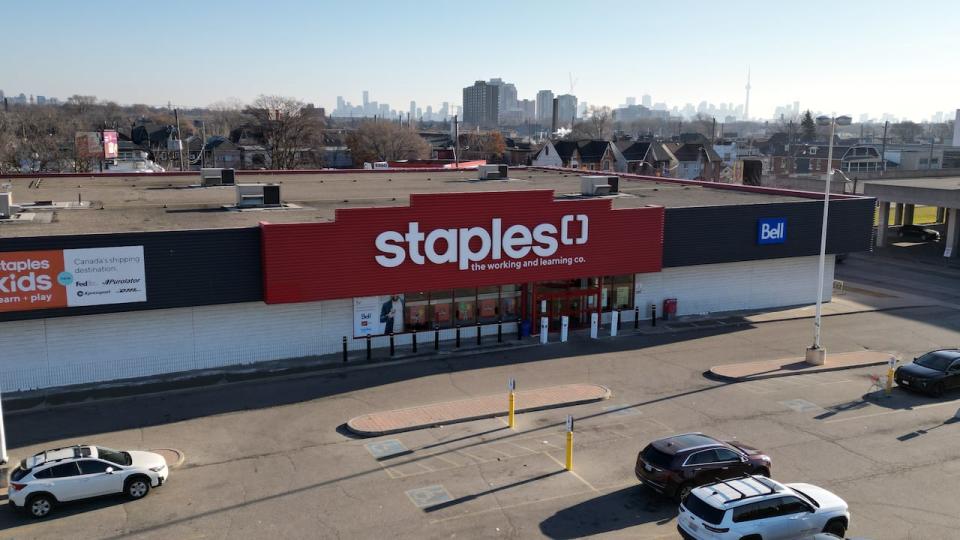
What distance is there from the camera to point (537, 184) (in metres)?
44.0

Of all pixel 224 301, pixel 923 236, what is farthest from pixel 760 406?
pixel 923 236

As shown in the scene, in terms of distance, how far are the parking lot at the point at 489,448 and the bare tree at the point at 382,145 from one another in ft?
254

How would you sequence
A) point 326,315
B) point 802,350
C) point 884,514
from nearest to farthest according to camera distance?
1. point 884,514
2. point 326,315
3. point 802,350

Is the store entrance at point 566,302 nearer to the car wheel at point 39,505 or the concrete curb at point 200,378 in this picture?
the concrete curb at point 200,378

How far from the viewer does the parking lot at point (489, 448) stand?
15.5 meters

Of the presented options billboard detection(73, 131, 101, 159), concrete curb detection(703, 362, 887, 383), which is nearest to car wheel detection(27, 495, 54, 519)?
concrete curb detection(703, 362, 887, 383)

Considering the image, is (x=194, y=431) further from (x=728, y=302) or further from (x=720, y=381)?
(x=728, y=302)

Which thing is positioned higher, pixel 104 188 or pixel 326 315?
pixel 104 188

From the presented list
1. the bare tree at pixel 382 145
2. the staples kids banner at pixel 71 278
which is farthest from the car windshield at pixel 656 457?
the bare tree at pixel 382 145

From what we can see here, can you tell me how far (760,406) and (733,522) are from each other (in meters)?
9.80

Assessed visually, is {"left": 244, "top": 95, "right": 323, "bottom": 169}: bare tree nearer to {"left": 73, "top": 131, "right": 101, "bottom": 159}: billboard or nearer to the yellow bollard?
{"left": 73, "top": 131, "right": 101, "bottom": 159}: billboard

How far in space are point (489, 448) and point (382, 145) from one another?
286ft

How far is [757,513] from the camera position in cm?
1403

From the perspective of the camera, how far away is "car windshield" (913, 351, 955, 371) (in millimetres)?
24016
